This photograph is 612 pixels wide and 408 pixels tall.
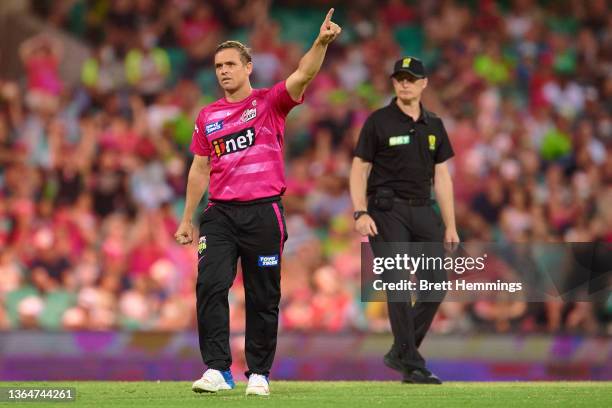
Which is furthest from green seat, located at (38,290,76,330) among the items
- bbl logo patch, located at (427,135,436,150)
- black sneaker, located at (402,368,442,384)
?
bbl logo patch, located at (427,135,436,150)

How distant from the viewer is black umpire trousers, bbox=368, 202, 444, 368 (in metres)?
8.98

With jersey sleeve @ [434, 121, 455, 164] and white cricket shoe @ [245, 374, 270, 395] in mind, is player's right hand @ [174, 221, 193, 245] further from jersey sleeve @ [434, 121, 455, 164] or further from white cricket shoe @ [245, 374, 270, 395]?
jersey sleeve @ [434, 121, 455, 164]

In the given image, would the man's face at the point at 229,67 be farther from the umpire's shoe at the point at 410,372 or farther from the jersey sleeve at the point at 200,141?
the umpire's shoe at the point at 410,372

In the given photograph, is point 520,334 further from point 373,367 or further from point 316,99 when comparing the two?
point 316,99

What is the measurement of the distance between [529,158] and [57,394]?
9087mm

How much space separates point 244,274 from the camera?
26.5 feet

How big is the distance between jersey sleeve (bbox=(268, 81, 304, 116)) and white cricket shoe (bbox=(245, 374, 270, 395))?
157 centimetres

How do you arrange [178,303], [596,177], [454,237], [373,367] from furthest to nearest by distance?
1. [596,177]
2. [178,303]
3. [373,367]
4. [454,237]

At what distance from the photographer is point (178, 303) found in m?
13.6

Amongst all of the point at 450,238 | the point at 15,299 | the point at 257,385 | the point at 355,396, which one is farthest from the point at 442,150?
the point at 15,299

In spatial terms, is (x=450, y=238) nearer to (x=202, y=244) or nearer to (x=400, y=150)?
(x=400, y=150)

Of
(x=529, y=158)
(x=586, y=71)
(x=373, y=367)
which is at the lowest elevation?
(x=373, y=367)

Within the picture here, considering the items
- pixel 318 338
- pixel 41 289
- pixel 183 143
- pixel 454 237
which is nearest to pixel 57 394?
pixel 454 237

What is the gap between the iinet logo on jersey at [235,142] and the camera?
788 cm
